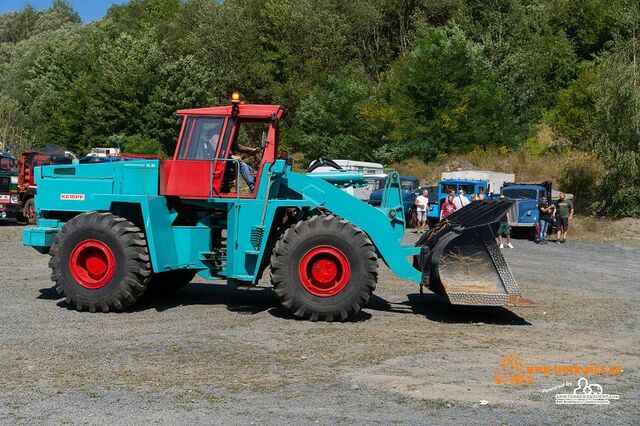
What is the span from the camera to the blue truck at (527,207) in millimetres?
28844

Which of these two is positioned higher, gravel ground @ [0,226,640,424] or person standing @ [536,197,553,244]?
person standing @ [536,197,553,244]

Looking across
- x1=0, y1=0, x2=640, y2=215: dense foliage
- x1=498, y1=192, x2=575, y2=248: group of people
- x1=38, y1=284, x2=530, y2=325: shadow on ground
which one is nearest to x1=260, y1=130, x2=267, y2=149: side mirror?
x1=38, y1=284, x2=530, y2=325: shadow on ground

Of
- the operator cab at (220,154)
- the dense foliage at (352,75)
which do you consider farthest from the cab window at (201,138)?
the dense foliage at (352,75)

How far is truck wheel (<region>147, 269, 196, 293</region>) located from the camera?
1324 cm

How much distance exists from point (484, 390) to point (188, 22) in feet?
222

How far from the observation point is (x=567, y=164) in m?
37.8

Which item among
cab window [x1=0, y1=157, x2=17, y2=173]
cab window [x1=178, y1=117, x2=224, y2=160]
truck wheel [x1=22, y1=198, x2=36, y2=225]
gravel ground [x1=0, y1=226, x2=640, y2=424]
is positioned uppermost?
cab window [x1=178, y1=117, x2=224, y2=160]

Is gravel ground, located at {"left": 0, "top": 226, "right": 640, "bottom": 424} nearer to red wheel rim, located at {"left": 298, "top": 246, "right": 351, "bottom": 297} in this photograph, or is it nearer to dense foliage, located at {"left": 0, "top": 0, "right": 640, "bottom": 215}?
red wheel rim, located at {"left": 298, "top": 246, "right": 351, "bottom": 297}

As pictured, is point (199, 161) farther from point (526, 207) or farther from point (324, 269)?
point (526, 207)

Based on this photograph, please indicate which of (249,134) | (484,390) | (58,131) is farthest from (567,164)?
(58,131)

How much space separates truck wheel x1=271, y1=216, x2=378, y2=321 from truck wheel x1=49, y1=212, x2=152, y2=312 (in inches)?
78.9

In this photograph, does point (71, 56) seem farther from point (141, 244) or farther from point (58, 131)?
point (141, 244)

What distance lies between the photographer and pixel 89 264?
11.6m

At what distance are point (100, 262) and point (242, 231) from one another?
210cm
